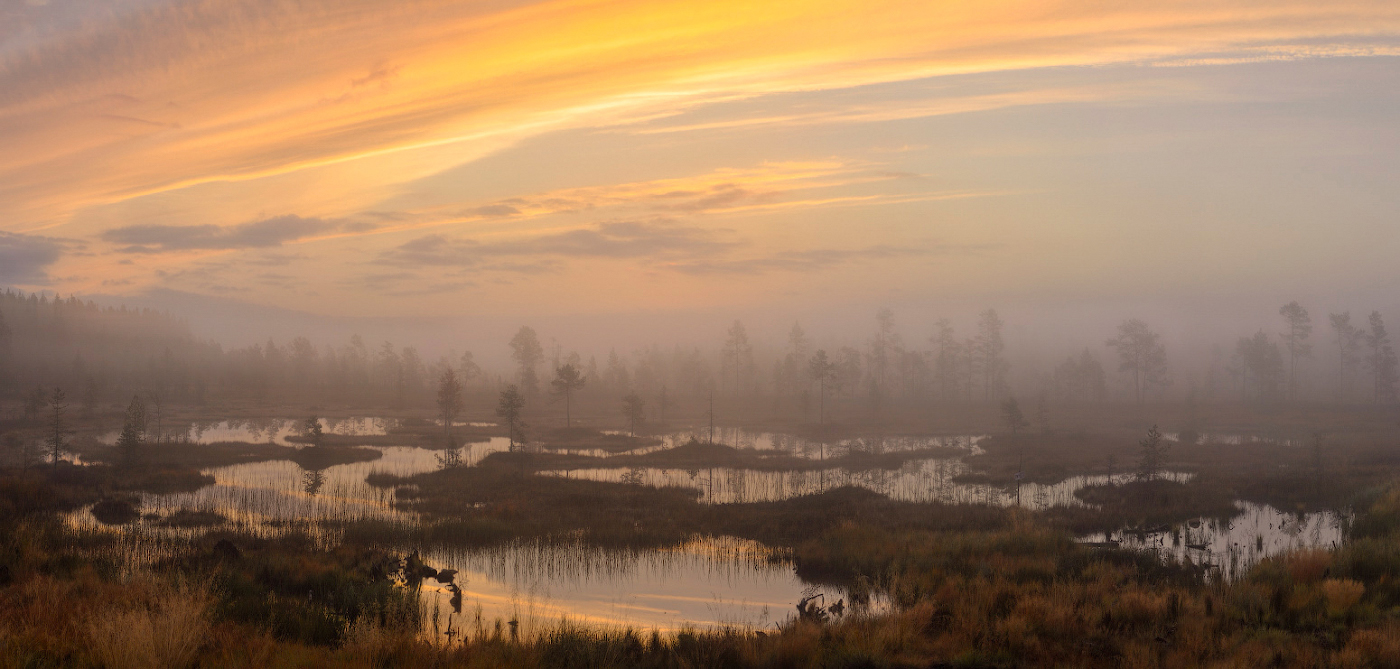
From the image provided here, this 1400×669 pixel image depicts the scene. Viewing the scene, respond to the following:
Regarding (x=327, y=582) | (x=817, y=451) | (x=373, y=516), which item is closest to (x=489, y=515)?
(x=373, y=516)

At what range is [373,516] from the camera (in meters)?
27.9

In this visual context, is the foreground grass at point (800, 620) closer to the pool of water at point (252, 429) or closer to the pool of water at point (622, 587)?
the pool of water at point (622, 587)

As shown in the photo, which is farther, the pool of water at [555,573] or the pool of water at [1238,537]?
the pool of water at [1238,537]

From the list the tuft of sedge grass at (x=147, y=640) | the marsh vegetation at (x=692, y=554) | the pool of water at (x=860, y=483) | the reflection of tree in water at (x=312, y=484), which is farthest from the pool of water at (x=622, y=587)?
the reflection of tree in water at (x=312, y=484)

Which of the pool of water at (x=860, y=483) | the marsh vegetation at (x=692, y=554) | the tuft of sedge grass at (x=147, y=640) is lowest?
the pool of water at (x=860, y=483)

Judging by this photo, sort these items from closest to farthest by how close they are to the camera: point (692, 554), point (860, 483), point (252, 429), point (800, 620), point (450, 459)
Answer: point (800, 620)
point (692, 554)
point (860, 483)
point (450, 459)
point (252, 429)

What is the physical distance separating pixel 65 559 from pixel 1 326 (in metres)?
182

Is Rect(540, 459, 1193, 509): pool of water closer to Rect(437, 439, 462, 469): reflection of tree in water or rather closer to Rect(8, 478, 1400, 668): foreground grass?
Rect(437, 439, 462, 469): reflection of tree in water

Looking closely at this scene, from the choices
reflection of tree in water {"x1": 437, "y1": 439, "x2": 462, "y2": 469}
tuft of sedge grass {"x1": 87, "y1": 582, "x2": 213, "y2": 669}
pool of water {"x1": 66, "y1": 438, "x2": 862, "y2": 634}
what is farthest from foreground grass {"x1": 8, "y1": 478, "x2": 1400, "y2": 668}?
reflection of tree in water {"x1": 437, "y1": 439, "x2": 462, "y2": 469}

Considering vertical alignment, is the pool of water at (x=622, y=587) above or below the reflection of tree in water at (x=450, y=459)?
below

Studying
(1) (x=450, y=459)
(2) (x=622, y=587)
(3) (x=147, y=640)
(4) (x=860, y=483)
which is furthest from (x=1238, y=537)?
(1) (x=450, y=459)

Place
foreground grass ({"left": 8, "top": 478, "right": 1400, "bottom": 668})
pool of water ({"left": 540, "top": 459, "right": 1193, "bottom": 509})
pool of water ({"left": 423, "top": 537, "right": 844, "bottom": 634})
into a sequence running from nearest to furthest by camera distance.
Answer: foreground grass ({"left": 8, "top": 478, "right": 1400, "bottom": 668})
pool of water ({"left": 423, "top": 537, "right": 844, "bottom": 634})
pool of water ({"left": 540, "top": 459, "right": 1193, "bottom": 509})

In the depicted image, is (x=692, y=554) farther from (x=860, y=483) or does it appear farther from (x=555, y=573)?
(x=860, y=483)

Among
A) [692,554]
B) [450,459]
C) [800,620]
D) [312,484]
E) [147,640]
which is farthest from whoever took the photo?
[450,459]
